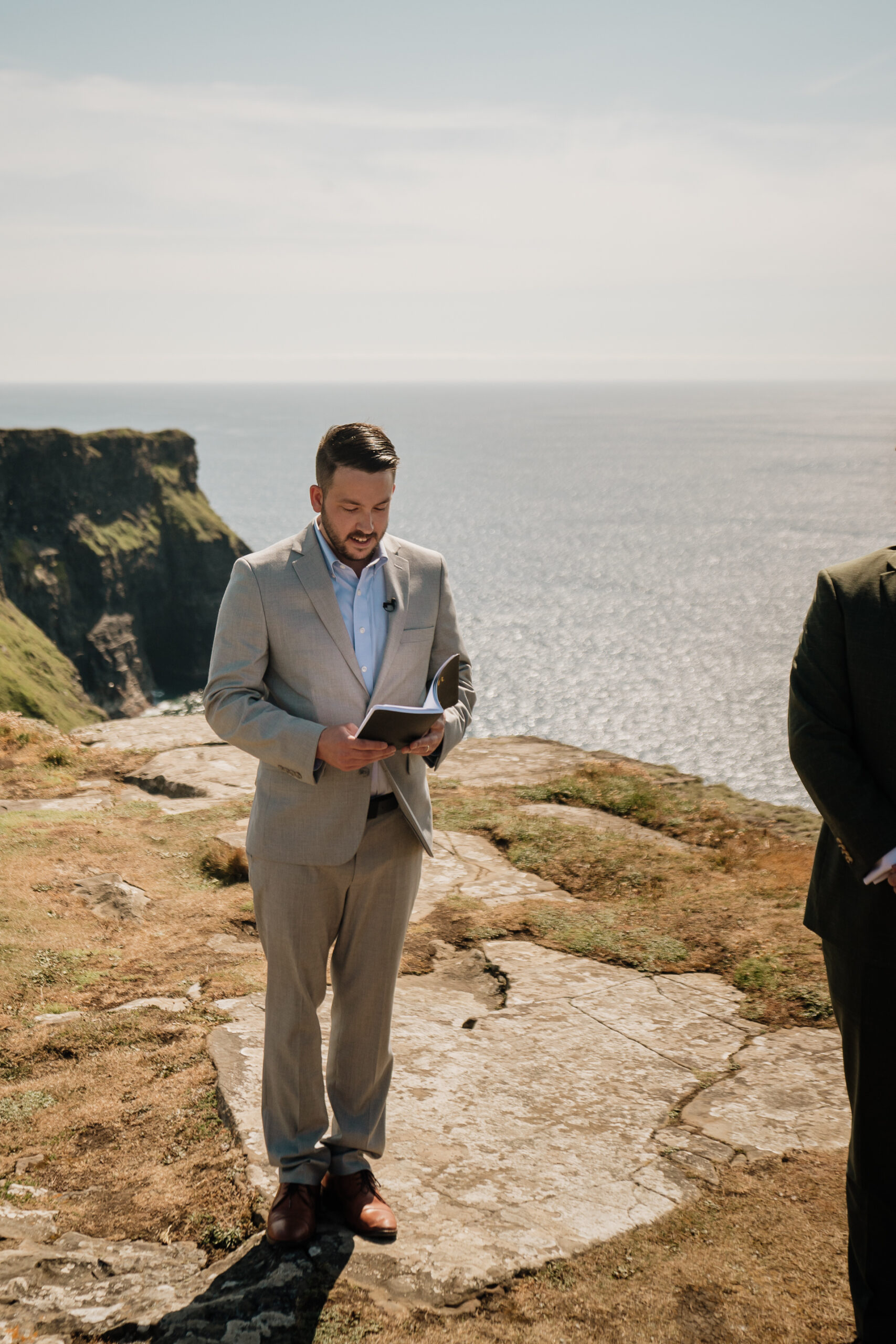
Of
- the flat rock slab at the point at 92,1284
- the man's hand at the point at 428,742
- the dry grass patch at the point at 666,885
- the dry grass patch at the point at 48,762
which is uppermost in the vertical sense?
the man's hand at the point at 428,742

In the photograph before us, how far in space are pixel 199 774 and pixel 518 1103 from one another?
4999 mm

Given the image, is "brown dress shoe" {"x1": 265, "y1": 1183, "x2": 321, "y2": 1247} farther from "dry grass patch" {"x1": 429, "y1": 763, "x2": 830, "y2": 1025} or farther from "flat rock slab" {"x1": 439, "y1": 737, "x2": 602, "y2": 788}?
"flat rock slab" {"x1": 439, "y1": 737, "x2": 602, "y2": 788}

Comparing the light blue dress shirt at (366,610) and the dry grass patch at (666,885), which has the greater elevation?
the light blue dress shirt at (366,610)

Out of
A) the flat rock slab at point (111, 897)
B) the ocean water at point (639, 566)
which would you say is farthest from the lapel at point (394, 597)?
the flat rock slab at point (111, 897)

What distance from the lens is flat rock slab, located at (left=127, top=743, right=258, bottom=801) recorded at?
7605 millimetres

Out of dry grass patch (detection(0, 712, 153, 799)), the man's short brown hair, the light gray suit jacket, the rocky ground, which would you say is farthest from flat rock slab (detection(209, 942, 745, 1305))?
dry grass patch (detection(0, 712, 153, 799))

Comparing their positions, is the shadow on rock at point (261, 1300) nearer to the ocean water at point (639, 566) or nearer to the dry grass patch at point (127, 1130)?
the dry grass patch at point (127, 1130)

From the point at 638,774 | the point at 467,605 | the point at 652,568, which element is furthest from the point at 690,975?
the point at 652,568

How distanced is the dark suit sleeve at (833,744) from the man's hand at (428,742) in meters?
0.99

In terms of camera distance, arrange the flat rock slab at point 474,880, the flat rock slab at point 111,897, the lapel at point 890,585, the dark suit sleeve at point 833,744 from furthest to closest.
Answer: the flat rock slab at point 474,880 → the flat rock slab at point 111,897 → the lapel at point 890,585 → the dark suit sleeve at point 833,744

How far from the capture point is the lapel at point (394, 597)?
300cm

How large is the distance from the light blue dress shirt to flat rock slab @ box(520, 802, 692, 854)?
3.85 m

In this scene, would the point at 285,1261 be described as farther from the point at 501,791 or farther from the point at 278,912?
the point at 501,791

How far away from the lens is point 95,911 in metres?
5.33
